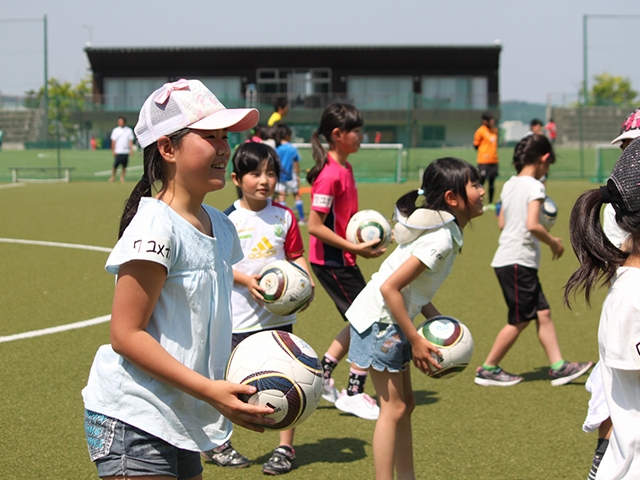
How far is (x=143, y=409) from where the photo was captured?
2664mm

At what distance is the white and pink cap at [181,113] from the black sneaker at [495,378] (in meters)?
4.27

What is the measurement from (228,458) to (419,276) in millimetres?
1704

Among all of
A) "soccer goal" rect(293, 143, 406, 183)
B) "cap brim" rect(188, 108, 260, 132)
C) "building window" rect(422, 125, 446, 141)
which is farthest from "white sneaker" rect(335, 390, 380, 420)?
"building window" rect(422, 125, 446, 141)

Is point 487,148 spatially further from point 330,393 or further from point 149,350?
point 149,350

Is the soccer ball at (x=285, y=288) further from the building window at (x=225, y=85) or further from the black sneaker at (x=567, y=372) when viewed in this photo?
the building window at (x=225, y=85)

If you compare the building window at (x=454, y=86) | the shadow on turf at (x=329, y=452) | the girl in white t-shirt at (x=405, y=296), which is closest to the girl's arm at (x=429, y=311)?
the girl in white t-shirt at (x=405, y=296)

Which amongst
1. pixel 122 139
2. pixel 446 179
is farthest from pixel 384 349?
pixel 122 139

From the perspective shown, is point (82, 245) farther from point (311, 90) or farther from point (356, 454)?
point (311, 90)

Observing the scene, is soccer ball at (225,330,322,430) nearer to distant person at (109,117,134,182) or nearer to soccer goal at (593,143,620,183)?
distant person at (109,117,134,182)

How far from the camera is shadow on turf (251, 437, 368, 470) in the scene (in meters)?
4.94

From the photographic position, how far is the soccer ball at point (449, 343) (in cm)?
389

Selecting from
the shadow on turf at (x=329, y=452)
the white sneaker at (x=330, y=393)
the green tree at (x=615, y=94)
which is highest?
the green tree at (x=615, y=94)

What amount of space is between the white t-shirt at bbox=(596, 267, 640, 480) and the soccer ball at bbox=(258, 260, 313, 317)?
2.20 m

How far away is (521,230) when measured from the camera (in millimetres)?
6562
